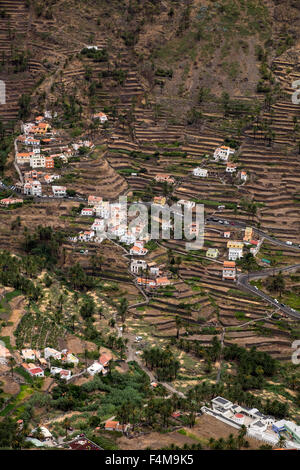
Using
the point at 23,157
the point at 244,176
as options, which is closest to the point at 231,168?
the point at 244,176

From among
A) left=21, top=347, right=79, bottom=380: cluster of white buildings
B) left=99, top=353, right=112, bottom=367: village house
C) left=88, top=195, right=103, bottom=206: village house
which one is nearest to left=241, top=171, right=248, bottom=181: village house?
left=88, top=195, right=103, bottom=206: village house

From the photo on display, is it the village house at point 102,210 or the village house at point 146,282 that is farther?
the village house at point 102,210

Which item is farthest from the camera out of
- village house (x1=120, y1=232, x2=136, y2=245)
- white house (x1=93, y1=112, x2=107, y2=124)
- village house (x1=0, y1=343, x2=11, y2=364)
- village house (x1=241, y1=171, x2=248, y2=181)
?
white house (x1=93, y1=112, x2=107, y2=124)

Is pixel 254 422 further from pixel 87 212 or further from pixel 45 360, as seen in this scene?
pixel 87 212

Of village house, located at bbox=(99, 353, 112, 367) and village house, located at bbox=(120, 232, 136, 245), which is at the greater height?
village house, located at bbox=(120, 232, 136, 245)

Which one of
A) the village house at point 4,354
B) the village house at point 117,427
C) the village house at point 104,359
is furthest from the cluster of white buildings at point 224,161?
the village house at point 117,427

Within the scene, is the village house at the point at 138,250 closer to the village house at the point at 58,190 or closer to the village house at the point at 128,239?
the village house at the point at 128,239

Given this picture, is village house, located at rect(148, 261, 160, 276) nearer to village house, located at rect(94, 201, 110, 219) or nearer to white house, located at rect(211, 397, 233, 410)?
village house, located at rect(94, 201, 110, 219)
